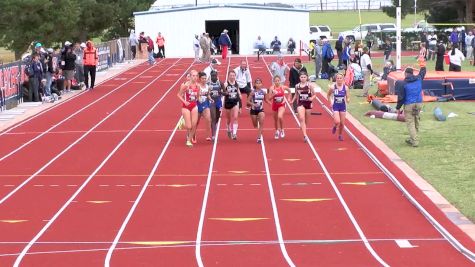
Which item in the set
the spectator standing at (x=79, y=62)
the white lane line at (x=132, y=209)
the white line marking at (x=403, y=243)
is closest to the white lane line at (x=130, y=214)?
the white lane line at (x=132, y=209)

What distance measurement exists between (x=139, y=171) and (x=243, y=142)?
4165 mm

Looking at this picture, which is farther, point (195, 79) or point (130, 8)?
point (130, 8)

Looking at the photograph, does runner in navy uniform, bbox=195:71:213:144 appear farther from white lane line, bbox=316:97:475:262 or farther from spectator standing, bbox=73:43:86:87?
spectator standing, bbox=73:43:86:87

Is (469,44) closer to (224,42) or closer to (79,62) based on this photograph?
(224,42)

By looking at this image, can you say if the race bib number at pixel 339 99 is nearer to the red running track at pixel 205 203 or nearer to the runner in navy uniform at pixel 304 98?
the runner in navy uniform at pixel 304 98

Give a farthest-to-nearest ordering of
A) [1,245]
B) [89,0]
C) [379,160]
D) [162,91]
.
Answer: [89,0] < [162,91] < [379,160] < [1,245]

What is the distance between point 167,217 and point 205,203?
1.09 m

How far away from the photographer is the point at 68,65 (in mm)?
33156

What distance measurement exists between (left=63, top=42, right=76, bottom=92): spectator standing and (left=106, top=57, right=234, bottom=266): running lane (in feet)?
45.5

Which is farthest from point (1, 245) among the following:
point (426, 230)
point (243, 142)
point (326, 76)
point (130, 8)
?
point (130, 8)

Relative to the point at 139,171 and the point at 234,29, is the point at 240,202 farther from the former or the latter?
the point at 234,29

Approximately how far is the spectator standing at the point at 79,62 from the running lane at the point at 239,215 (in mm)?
15850

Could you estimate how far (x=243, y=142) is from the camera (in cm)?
2114

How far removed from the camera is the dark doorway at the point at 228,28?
6262 centimetres
